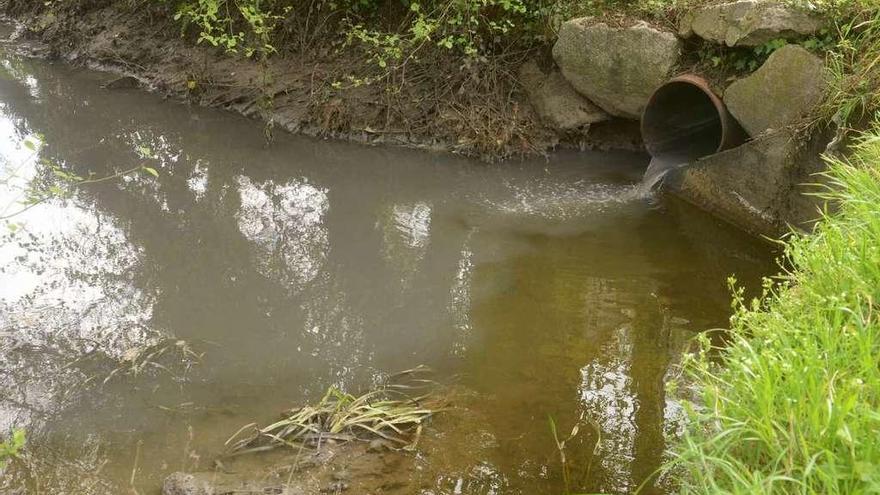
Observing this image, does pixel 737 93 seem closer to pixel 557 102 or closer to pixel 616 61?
pixel 616 61

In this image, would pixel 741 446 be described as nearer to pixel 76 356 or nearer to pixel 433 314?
pixel 433 314

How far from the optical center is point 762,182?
5488 mm

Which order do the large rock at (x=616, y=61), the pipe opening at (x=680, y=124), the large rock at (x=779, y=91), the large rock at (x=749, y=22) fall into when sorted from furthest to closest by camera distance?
the pipe opening at (x=680, y=124) → the large rock at (x=616, y=61) → the large rock at (x=749, y=22) → the large rock at (x=779, y=91)

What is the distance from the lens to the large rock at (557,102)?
22.7 ft

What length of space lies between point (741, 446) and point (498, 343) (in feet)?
6.84

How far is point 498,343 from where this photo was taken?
4207mm

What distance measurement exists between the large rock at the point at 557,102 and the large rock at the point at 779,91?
145 centimetres

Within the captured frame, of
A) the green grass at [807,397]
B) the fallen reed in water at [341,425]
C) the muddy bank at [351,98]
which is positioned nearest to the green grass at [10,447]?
the fallen reed in water at [341,425]

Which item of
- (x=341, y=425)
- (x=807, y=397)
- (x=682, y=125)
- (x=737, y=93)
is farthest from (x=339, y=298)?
(x=682, y=125)

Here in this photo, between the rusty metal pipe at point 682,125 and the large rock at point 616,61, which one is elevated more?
the large rock at point 616,61

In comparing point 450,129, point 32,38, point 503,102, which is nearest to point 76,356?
point 450,129

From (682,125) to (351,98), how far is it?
3227 millimetres

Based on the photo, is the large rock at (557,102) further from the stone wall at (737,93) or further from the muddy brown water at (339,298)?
the muddy brown water at (339,298)

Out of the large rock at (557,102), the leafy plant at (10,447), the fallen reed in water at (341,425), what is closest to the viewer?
the leafy plant at (10,447)
